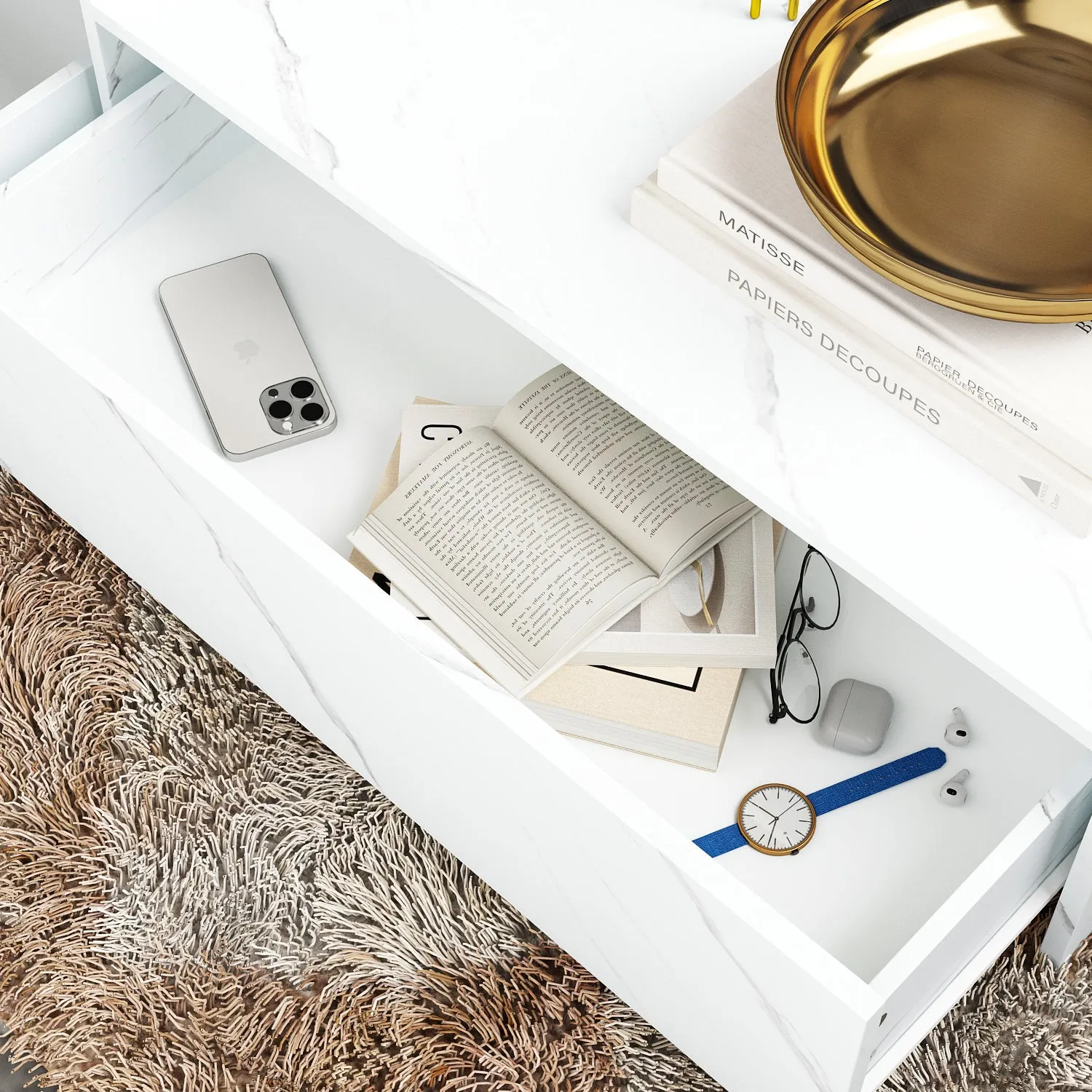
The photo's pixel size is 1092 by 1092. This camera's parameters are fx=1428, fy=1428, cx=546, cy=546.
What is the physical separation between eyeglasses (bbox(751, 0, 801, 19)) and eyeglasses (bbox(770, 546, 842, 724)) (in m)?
0.35

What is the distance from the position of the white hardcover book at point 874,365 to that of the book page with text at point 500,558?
21 cm

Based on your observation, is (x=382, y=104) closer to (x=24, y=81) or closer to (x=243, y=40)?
(x=243, y=40)

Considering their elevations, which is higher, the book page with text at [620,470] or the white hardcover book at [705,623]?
the book page with text at [620,470]

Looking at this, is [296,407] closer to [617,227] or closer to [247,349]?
[247,349]

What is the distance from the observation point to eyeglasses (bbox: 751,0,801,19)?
91 cm

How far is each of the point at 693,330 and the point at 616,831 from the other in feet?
0.93

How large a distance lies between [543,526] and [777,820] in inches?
9.7

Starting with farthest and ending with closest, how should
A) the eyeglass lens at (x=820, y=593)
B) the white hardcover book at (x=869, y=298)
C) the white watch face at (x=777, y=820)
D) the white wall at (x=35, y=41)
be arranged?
1. the white wall at (x=35, y=41)
2. the eyeglass lens at (x=820, y=593)
3. the white watch face at (x=777, y=820)
4. the white hardcover book at (x=869, y=298)

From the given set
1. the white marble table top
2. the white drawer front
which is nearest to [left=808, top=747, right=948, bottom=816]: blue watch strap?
the white marble table top

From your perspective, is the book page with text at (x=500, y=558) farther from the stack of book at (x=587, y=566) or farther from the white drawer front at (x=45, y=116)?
the white drawer front at (x=45, y=116)

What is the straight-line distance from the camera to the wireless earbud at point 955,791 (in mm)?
900

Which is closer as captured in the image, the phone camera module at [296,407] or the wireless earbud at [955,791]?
the wireless earbud at [955,791]

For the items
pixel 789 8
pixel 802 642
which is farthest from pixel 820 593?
pixel 789 8

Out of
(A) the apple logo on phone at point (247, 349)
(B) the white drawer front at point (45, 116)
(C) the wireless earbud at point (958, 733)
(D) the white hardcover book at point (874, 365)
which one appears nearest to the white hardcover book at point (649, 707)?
(C) the wireless earbud at point (958, 733)
